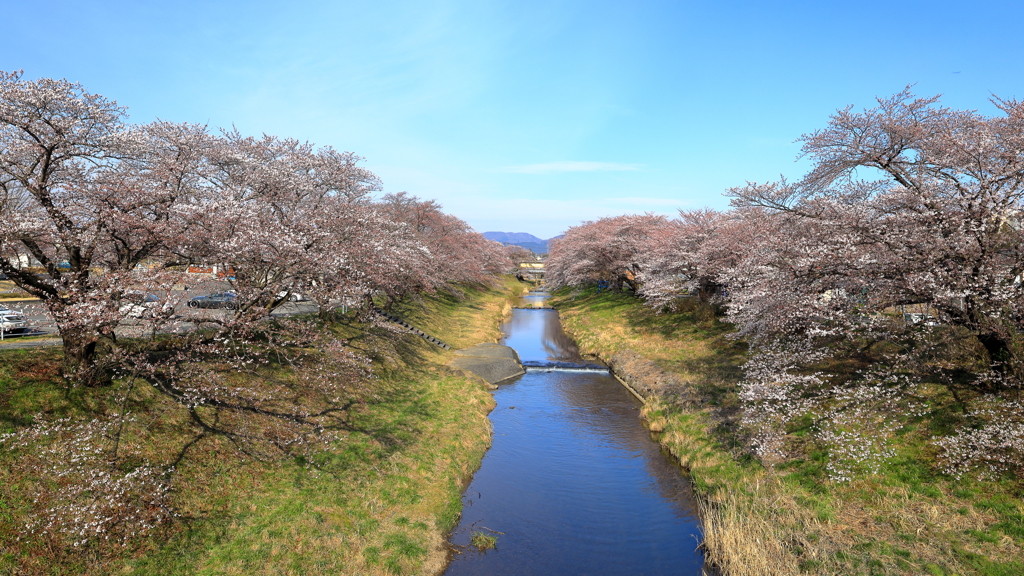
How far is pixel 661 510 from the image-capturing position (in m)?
16.0

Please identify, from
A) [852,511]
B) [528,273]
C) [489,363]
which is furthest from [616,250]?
[528,273]

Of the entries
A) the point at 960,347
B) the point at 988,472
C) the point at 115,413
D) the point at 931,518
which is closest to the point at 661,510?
the point at 931,518

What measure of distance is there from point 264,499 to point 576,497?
987cm

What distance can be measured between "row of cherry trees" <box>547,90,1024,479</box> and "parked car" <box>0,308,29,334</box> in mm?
29900

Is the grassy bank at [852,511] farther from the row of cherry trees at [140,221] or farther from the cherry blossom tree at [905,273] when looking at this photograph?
the row of cherry trees at [140,221]

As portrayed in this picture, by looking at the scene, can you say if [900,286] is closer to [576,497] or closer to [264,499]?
[576,497]

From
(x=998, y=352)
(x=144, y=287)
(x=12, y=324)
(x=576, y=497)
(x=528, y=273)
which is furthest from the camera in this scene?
(x=528, y=273)

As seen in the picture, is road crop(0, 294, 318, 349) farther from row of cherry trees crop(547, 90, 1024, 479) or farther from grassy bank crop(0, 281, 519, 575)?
row of cherry trees crop(547, 90, 1024, 479)

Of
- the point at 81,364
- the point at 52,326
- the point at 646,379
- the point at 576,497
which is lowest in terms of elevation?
the point at 576,497

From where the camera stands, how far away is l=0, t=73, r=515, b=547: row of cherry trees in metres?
11.3

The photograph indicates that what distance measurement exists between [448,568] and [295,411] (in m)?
8.09

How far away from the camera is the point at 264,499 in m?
13.0

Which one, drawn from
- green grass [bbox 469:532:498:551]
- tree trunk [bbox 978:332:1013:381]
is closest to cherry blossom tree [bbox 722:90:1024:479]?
tree trunk [bbox 978:332:1013:381]

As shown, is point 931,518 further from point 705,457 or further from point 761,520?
point 705,457
